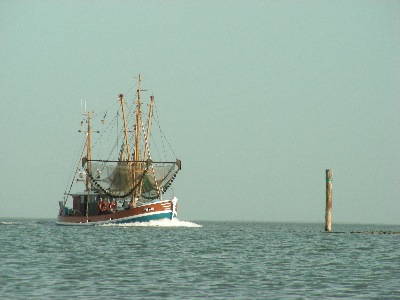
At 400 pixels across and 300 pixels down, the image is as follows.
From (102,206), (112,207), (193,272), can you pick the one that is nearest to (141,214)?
(112,207)

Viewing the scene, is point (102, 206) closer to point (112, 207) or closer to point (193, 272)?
point (112, 207)

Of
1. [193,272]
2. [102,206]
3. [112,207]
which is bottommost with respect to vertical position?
[193,272]

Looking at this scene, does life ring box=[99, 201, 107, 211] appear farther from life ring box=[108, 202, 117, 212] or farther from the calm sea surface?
the calm sea surface

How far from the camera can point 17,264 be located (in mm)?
47125

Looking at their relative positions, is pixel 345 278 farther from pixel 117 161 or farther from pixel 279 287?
pixel 117 161

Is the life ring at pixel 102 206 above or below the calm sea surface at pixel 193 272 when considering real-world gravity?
above

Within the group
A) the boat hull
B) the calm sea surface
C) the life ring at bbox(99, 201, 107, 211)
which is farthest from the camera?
the life ring at bbox(99, 201, 107, 211)

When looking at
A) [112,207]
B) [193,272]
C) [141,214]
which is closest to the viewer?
[193,272]

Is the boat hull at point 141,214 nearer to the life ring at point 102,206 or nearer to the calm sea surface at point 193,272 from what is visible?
the life ring at point 102,206

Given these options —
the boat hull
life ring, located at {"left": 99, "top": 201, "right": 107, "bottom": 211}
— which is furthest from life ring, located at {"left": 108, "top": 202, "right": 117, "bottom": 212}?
the boat hull

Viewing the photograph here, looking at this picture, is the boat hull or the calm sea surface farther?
the boat hull

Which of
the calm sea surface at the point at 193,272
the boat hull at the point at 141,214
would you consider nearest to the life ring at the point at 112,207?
the boat hull at the point at 141,214

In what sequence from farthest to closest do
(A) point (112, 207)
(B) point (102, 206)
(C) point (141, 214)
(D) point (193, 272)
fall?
(A) point (112, 207) < (B) point (102, 206) < (C) point (141, 214) < (D) point (193, 272)

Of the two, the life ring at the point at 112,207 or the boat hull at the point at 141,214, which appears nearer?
the boat hull at the point at 141,214
